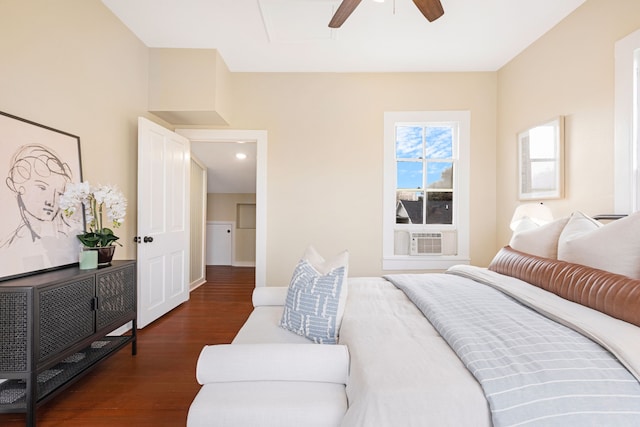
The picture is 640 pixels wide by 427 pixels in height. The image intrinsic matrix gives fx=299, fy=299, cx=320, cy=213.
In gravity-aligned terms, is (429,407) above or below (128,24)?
below

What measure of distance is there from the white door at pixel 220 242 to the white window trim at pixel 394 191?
148 inches

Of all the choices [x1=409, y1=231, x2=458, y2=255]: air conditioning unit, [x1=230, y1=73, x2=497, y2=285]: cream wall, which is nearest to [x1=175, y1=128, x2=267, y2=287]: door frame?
[x1=230, y1=73, x2=497, y2=285]: cream wall

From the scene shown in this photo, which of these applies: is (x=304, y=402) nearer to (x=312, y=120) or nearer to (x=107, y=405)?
(x=107, y=405)

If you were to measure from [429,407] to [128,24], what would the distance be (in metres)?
3.60

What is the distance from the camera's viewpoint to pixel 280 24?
8.60 feet

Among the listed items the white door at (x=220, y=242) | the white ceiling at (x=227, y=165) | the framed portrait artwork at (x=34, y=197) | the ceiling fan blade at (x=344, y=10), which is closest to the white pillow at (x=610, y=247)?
the ceiling fan blade at (x=344, y=10)

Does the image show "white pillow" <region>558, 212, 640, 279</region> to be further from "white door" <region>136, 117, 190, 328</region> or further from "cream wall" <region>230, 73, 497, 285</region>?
"white door" <region>136, 117, 190, 328</region>

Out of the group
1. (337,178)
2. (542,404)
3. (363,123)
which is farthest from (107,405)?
(363,123)

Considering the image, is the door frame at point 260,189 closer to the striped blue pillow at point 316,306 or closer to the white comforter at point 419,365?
the striped blue pillow at point 316,306

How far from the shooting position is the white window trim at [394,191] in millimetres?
3480

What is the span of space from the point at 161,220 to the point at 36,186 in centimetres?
122

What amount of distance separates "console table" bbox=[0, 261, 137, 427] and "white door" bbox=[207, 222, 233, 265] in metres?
4.00

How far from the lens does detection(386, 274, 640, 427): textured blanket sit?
0.88 metres

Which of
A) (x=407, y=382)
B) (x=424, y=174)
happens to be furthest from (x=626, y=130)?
(x=407, y=382)
